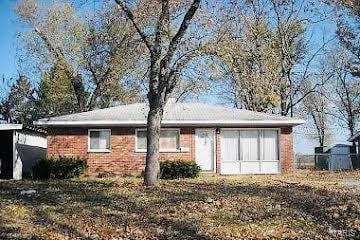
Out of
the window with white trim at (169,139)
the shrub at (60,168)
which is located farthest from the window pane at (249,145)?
the shrub at (60,168)

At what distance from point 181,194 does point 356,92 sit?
151 feet

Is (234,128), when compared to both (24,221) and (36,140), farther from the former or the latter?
(24,221)

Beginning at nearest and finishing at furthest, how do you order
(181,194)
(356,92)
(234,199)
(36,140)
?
(234,199), (181,194), (36,140), (356,92)

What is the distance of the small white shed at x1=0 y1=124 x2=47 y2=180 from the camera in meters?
27.5

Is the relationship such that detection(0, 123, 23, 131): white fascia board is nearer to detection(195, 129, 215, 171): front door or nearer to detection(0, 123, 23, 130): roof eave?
detection(0, 123, 23, 130): roof eave

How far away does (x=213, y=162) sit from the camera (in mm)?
28250

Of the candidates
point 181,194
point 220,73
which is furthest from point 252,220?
point 220,73

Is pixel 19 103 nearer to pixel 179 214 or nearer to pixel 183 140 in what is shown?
pixel 183 140

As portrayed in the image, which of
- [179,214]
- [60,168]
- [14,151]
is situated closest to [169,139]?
[60,168]

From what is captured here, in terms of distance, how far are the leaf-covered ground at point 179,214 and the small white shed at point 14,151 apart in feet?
34.9

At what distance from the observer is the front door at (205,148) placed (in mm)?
28078

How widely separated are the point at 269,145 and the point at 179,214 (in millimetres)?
16368

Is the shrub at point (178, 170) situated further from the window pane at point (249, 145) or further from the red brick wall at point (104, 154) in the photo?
the window pane at point (249, 145)

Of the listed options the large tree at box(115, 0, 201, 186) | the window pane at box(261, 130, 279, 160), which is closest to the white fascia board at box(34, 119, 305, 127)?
the window pane at box(261, 130, 279, 160)
